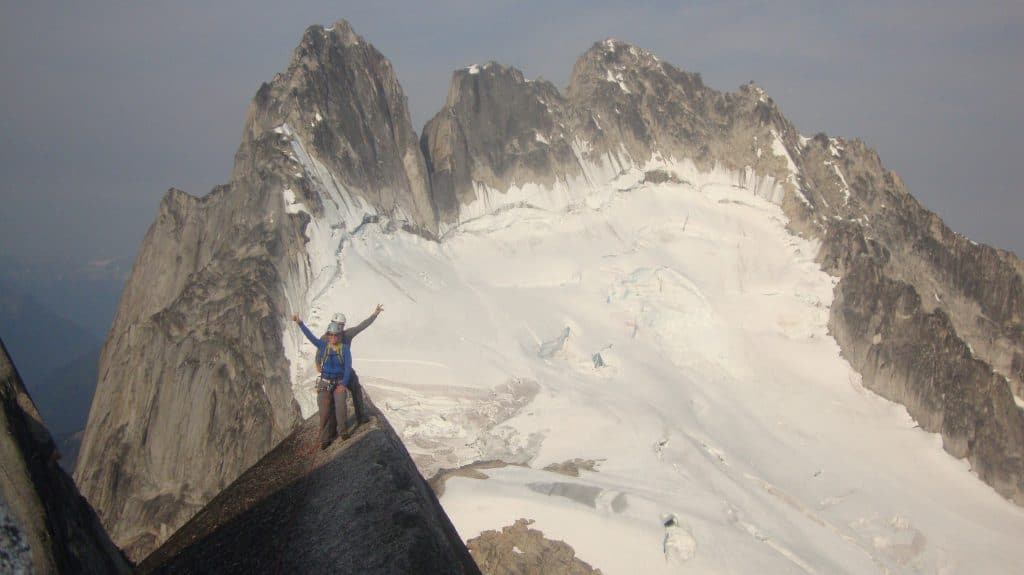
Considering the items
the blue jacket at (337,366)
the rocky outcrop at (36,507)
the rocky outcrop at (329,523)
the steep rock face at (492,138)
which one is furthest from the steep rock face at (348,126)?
the rocky outcrop at (36,507)

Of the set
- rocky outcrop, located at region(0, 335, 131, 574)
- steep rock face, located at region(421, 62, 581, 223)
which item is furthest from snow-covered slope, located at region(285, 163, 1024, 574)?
rocky outcrop, located at region(0, 335, 131, 574)

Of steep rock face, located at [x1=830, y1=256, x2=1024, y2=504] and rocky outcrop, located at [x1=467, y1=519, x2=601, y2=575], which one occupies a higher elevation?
steep rock face, located at [x1=830, y1=256, x2=1024, y2=504]

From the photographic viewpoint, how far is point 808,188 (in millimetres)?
55656

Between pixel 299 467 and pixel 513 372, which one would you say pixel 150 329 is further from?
pixel 299 467

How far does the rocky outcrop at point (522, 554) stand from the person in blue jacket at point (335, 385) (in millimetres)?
11486

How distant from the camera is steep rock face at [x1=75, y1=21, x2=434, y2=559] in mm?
25359

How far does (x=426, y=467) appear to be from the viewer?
27.5m

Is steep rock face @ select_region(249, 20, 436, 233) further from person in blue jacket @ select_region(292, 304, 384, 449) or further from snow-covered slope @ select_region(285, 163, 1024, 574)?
person in blue jacket @ select_region(292, 304, 384, 449)

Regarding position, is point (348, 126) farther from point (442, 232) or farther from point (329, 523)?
point (329, 523)

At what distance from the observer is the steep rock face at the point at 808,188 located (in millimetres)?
40750

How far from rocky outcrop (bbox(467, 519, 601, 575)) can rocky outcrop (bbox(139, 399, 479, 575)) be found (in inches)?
486

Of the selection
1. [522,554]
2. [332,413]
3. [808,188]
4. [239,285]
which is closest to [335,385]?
[332,413]

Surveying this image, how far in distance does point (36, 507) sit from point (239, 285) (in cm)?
2733

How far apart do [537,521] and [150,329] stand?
16.9 meters
